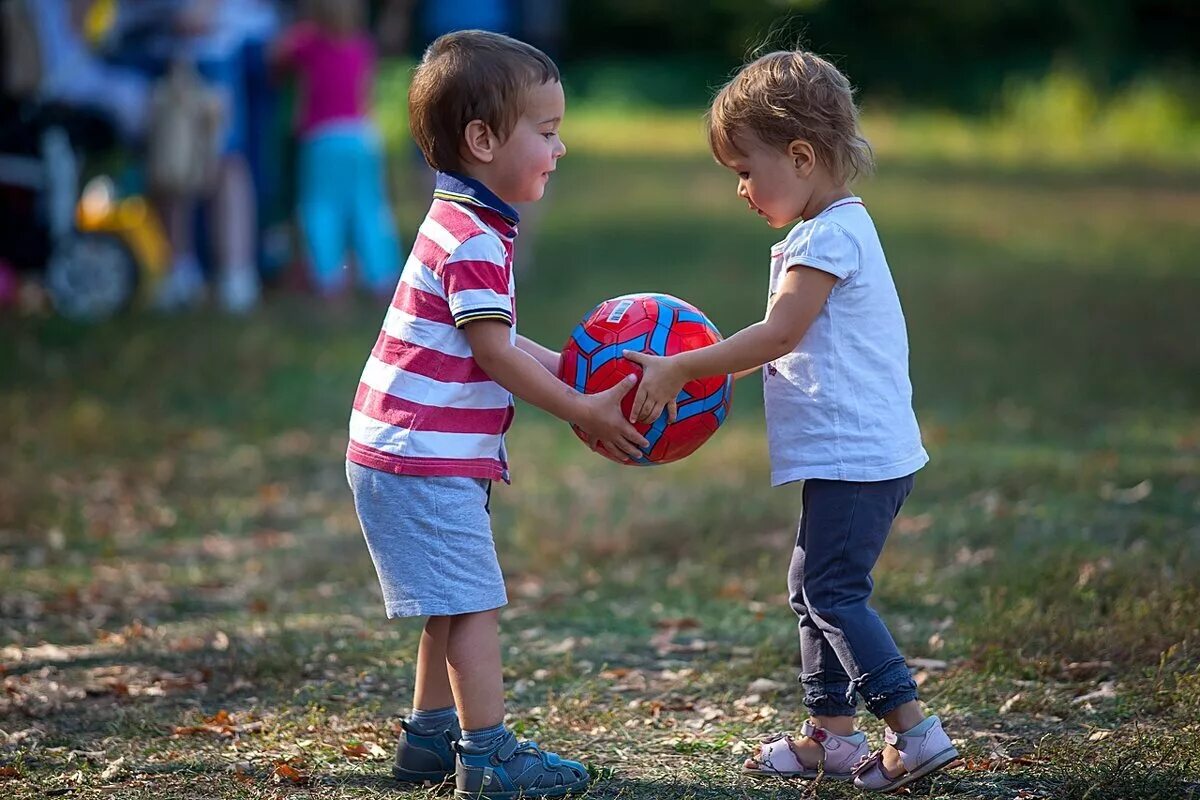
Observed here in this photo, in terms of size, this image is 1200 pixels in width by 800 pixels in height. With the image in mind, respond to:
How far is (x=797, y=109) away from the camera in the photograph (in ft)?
12.4

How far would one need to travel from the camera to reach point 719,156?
3984mm

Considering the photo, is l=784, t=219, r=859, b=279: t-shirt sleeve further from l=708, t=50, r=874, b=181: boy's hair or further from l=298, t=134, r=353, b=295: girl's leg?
l=298, t=134, r=353, b=295: girl's leg

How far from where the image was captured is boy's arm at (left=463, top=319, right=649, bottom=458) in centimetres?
373

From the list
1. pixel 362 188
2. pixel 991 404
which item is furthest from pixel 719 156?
pixel 362 188

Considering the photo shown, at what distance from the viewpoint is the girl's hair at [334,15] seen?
11750mm

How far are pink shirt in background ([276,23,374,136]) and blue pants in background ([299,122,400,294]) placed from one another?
112 millimetres

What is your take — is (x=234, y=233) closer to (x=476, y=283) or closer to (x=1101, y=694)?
(x=476, y=283)

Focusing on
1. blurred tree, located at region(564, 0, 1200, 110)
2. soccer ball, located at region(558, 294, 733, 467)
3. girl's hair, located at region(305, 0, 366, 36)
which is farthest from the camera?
blurred tree, located at region(564, 0, 1200, 110)

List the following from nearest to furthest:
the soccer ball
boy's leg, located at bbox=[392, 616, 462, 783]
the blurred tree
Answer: the soccer ball, boy's leg, located at bbox=[392, 616, 462, 783], the blurred tree

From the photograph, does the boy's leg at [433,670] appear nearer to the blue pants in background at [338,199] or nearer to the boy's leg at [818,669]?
the boy's leg at [818,669]

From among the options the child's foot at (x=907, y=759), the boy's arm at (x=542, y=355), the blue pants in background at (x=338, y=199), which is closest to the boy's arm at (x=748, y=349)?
the boy's arm at (x=542, y=355)

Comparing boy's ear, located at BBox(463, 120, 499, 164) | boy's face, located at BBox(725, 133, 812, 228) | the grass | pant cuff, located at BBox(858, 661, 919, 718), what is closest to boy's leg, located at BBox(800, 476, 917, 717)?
pant cuff, located at BBox(858, 661, 919, 718)

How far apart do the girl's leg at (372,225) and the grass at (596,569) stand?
0.43m

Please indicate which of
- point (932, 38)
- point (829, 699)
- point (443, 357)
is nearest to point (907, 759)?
point (829, 699)
